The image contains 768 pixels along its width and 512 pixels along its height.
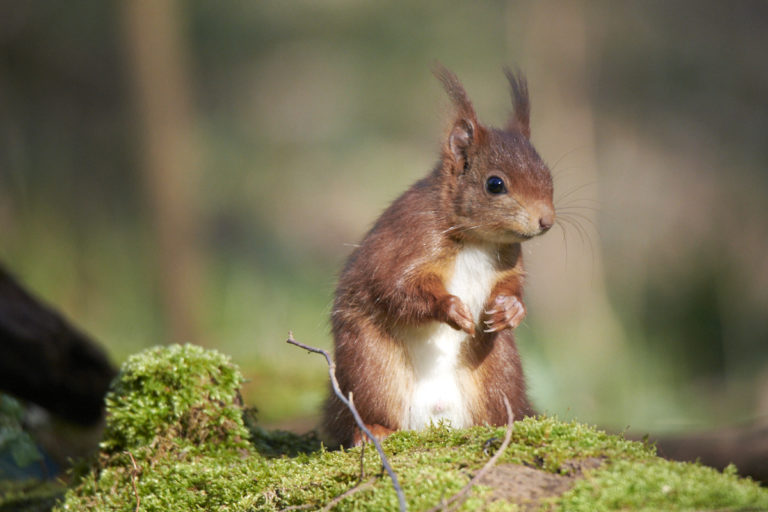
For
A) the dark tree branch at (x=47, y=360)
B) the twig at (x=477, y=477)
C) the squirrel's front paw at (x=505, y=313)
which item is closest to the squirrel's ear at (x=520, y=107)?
the squirrel's front paw at (x=505, y=313)

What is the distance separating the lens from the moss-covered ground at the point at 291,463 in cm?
239

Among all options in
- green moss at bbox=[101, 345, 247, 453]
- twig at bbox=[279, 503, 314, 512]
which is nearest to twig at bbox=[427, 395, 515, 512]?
twig at bbox=[279, 503, 314, 512]

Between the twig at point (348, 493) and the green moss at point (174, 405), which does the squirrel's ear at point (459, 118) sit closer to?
the green moss at point (174, 405)

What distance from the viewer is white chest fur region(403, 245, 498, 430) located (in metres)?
3.67

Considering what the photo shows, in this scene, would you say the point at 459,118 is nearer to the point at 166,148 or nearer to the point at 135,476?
the point at 135,476

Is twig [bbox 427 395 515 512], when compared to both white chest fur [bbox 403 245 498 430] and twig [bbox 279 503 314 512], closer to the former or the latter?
twig [bbox 279 503 314 512]

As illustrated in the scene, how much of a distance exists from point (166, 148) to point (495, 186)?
→ 309 inches

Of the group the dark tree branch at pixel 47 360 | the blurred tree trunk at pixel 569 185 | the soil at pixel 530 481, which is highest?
the blurred tree trunk at pixel 569 185

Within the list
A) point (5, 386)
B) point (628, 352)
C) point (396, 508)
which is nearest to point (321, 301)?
point (628, 352)

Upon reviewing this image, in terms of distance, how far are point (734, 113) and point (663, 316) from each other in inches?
156

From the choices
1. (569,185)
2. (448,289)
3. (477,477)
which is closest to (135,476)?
(448,289)

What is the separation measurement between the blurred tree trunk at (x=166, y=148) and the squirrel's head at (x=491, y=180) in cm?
716

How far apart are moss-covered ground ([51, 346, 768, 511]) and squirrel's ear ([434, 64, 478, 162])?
1.35 meters

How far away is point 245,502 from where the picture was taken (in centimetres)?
308
